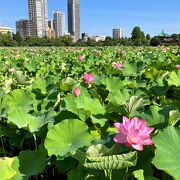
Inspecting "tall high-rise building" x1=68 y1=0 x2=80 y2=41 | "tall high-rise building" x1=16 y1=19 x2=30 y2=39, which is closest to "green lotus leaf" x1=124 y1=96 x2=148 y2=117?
"tall high-rise building" x1=16 y1=19 x2=30 y2=39

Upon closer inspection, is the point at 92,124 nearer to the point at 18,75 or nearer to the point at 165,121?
the point at 165,121

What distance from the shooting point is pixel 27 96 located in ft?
5.89

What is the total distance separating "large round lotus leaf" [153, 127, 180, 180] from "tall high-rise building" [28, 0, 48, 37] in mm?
78101

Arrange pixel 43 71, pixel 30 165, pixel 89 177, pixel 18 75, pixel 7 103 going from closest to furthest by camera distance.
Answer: pixel 89 177
pixel 30 165
pixel 7 103
pixel 18 75
pixel 43 71

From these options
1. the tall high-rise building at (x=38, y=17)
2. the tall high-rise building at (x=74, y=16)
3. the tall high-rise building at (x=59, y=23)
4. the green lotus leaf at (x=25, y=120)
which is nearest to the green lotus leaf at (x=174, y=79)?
the green lotus leaf at (x=25, y=120)

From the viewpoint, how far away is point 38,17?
80375 mm

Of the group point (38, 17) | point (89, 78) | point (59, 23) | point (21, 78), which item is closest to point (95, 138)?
point (89, 78)

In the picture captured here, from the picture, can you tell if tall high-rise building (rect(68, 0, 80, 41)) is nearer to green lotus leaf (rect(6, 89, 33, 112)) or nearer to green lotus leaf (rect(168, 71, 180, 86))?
green lotus leaf (rect(168, 71, 180, 86))

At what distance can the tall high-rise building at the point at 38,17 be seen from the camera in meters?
78.8

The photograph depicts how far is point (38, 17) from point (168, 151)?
8212cm

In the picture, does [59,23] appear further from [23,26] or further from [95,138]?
[95,138]

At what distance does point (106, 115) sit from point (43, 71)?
229 centimetres

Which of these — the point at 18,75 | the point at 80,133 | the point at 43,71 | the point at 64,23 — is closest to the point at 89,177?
the point at 80,133

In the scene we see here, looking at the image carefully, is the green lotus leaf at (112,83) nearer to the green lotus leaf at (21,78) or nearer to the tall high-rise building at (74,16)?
the green lotus leaf at (21,78)
